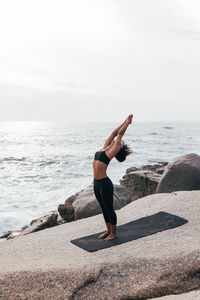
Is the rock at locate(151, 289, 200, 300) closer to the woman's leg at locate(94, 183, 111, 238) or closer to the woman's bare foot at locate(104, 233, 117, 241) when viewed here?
the woman's bare foot at locate(104, 233, 117, 241)

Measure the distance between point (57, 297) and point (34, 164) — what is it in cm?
2286

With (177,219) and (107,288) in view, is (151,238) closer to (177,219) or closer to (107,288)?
(177,219)

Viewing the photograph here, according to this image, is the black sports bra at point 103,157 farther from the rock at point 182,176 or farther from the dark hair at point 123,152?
the rock at point 182,176

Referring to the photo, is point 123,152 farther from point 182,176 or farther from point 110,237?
point 182,176

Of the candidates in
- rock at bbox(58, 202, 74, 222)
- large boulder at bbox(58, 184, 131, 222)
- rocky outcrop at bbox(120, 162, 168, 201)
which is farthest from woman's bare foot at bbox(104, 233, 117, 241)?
rocky outcrop at bbox(120, 162, 168, 201)

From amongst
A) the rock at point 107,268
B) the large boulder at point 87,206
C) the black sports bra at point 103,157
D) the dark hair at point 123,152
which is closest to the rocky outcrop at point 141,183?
the large boulder at point 87,206

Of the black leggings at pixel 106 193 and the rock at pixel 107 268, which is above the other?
the black leggings at pixel 106 193

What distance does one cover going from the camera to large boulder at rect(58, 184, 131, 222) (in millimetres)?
7652

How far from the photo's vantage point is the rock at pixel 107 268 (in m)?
3.95

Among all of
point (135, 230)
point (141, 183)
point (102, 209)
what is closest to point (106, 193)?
point (102, 209)

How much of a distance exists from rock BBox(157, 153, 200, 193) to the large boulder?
4.13 feet

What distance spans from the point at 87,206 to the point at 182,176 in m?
2.91

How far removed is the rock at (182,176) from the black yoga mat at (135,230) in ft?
7.15

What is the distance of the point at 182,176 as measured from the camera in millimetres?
8516
